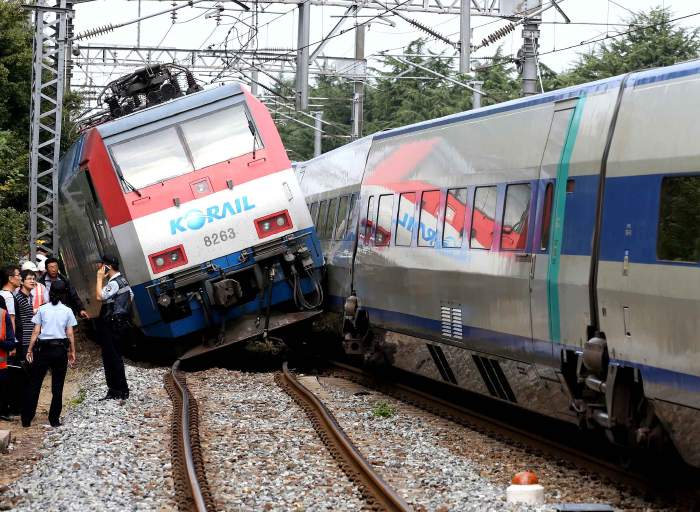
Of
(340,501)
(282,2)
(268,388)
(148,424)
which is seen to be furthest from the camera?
(282,2)

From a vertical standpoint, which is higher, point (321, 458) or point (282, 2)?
point (282, 2)

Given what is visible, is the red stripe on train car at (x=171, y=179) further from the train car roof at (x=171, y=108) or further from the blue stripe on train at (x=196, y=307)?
the blue stripe on train at (x=196, y=307)

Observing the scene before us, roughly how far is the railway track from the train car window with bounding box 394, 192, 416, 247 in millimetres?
1809

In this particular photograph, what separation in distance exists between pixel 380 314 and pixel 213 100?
4043mm

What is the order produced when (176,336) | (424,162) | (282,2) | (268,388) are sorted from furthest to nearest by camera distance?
1. (282,2)
2. (176,336)
3. (268,388)
4. (424,162)

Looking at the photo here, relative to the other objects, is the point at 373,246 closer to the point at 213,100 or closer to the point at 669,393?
the point at 213,100

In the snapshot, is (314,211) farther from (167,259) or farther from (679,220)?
(679,220)

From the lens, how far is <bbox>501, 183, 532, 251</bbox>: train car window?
10750 mm

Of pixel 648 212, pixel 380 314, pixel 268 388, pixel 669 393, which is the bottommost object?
pixel 268 388

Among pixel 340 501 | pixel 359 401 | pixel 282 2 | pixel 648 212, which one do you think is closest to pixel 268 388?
pixel 359 401

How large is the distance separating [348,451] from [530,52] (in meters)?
11.6

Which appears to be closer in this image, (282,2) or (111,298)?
(111,298)

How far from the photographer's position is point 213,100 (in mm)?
17609

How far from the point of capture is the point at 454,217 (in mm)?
12680
